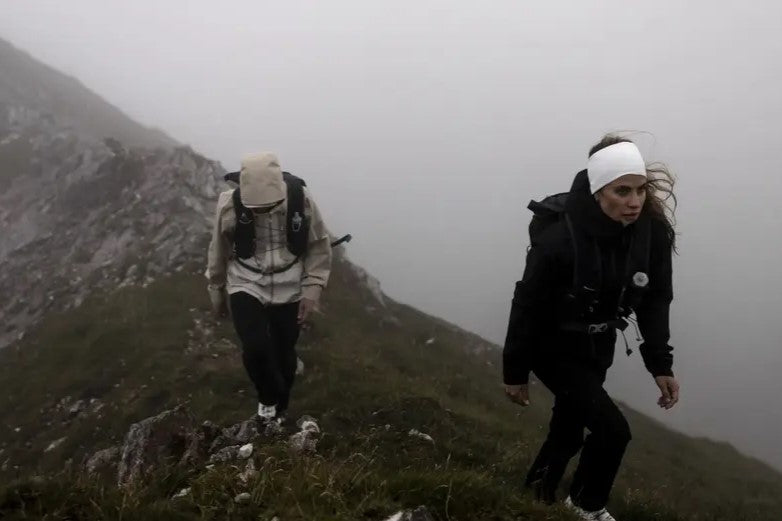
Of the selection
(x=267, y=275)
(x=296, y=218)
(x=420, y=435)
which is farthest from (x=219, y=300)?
(x=420, y=435)

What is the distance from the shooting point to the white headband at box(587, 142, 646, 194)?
600 cm

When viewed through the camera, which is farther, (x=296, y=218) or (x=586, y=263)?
(x=296, y=218)

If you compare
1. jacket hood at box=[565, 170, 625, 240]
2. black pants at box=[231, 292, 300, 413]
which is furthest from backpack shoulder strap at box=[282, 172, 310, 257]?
jacket hood at box=[565, 170, 625, 240]

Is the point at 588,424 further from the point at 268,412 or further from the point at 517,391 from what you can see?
the point at 268,412

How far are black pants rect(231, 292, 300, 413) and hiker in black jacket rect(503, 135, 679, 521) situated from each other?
392cm

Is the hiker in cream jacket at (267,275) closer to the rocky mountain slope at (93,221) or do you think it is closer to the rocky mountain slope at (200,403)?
the rocky mountain slope at (200,403)

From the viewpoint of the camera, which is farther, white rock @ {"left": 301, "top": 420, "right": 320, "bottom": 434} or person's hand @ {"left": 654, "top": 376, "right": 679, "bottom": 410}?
white rock @ {"left": 301, "top": 420, "right": 320, "bottom": 434}

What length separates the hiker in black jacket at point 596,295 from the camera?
19.7 feet

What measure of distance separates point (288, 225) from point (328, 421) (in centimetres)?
389

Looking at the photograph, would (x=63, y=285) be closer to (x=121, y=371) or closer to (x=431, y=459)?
(x=121, y=371)

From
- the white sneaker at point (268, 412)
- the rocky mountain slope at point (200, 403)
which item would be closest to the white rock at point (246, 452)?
the rocky mountain slope at point (200, 403)

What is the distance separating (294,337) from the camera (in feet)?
32.1

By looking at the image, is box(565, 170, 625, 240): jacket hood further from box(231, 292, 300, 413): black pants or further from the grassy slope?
box(231, 292, 300, 413): black pants

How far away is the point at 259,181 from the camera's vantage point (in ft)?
28.4
